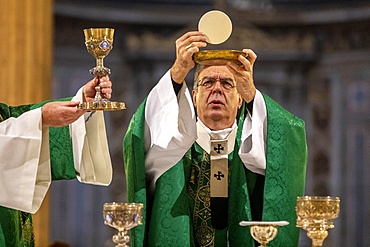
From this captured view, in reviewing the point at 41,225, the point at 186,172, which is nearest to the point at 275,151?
the point at 186,172

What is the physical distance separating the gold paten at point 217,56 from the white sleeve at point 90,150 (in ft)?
1.88

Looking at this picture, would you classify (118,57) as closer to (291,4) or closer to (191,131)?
(291,4)

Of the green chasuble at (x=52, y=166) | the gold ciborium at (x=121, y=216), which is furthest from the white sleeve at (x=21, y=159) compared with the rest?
the gold ciborium at (x=121, y=216)

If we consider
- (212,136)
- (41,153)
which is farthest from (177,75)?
(41,153)

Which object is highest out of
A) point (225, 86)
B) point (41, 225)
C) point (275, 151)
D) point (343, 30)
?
point (343, 30)

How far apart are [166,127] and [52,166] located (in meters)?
0.59

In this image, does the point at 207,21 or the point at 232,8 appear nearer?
the point at 207,21

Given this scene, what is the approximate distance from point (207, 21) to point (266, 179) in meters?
0.83

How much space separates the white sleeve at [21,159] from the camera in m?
4.34

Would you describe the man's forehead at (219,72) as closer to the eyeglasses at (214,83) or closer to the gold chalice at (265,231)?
the eyeglasses at (214,83)

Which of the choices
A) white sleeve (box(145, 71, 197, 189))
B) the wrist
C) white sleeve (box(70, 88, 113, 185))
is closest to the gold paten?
the wrist

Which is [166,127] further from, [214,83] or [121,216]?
[121,216]

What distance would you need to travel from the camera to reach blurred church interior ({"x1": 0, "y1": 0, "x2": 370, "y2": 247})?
999cm

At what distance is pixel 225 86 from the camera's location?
504 cm
